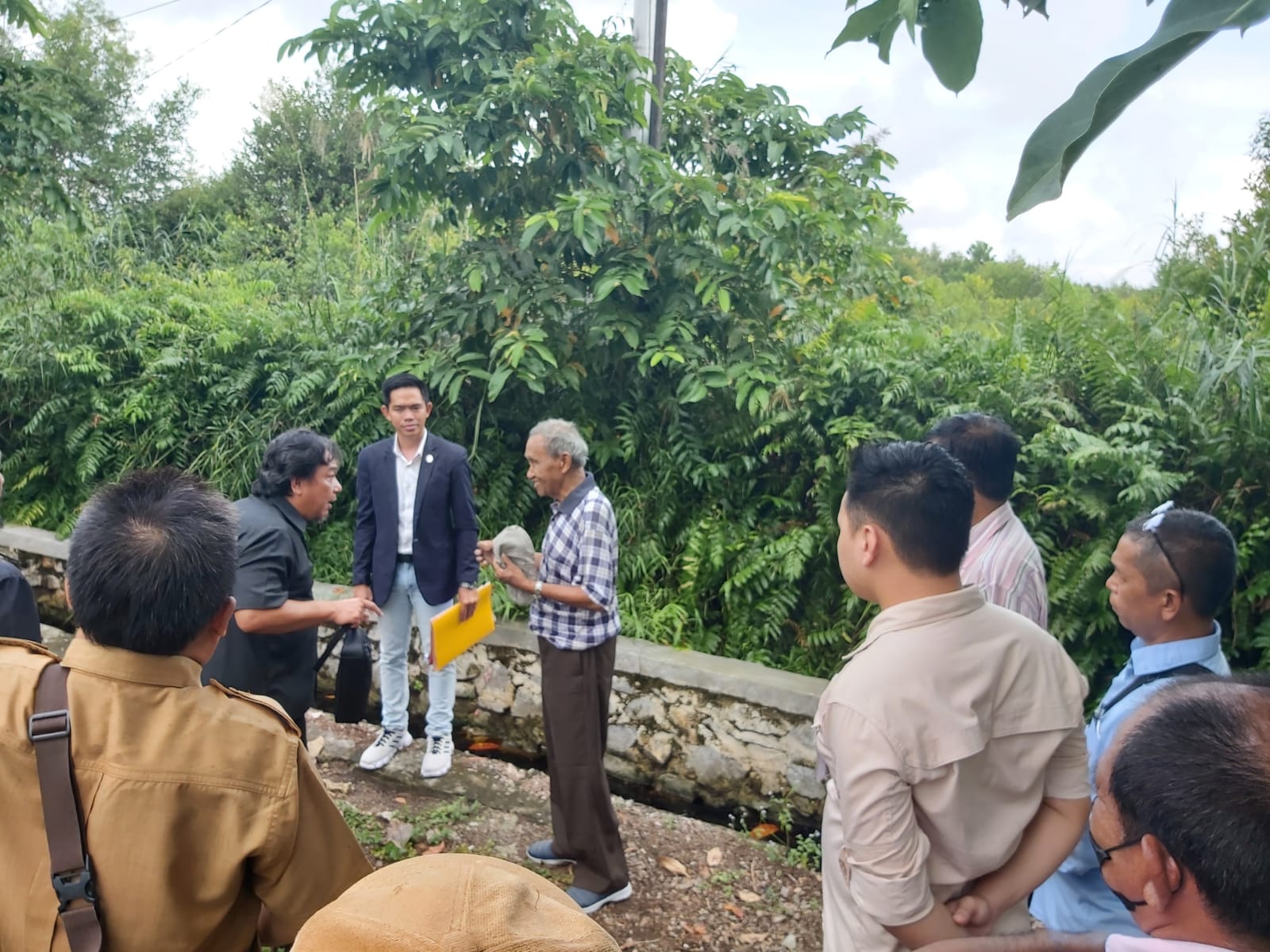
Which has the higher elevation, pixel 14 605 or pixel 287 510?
pixel 287 510

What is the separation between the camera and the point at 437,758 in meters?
4.29

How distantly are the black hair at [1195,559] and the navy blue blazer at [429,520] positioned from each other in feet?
9.44

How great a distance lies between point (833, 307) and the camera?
541cm

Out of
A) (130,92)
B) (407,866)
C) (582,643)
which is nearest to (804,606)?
(582,643)

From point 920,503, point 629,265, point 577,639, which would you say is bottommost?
point 577,639

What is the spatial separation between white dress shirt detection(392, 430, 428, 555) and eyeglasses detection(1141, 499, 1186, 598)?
120 inches

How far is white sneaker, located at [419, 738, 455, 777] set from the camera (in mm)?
4250

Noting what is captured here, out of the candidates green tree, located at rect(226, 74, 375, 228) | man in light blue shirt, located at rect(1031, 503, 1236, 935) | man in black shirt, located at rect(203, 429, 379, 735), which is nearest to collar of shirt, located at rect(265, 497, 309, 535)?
man in black shirt, located at rect(203, 429, 379, 735)

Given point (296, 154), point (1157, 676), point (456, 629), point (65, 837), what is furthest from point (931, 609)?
point (296, 154)

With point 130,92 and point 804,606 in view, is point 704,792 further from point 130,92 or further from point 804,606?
point 130,92

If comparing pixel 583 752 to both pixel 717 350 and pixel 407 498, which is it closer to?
pixel 407 498

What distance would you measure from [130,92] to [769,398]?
59.6ft

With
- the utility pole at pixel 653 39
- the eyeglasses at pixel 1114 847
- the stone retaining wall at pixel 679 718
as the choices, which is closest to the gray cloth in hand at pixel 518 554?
the stone retaining wall at pixel 679 718

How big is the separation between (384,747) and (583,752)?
5.40 ft
